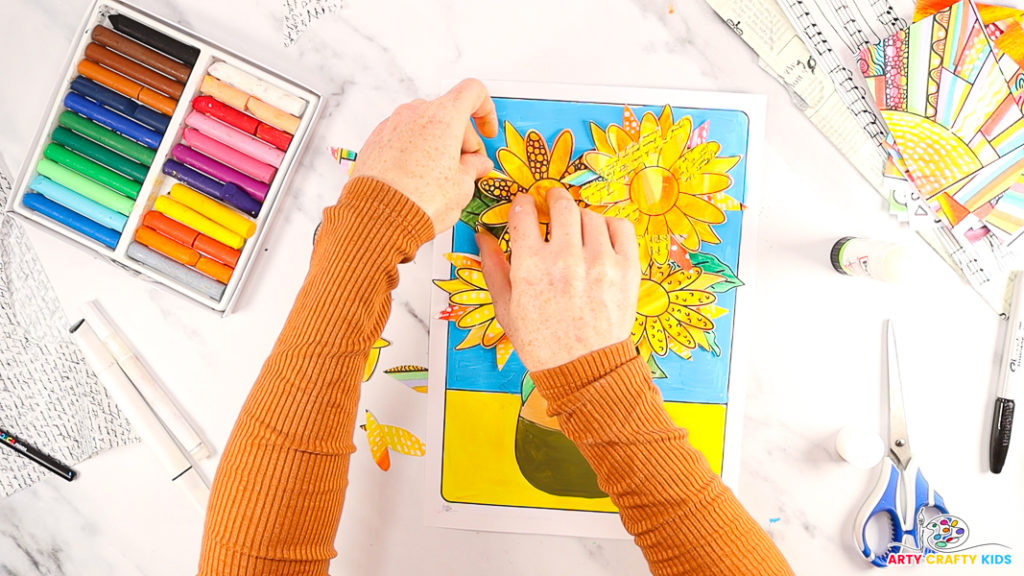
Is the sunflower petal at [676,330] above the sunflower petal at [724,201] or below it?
below

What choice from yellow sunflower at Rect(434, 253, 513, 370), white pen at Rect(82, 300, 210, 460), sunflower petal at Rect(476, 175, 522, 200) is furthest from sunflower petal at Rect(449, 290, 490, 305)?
white pen at Rect(82, 300, 210, 460)

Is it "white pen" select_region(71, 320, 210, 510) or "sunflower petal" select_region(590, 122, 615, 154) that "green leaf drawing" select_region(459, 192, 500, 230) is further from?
"white pen" select_region(71, 320, 210, 510)

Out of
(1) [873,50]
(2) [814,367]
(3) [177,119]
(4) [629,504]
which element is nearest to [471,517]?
(4) [629,504]

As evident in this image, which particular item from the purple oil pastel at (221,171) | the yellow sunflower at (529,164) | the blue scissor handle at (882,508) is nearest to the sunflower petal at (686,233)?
the yellow sunflower at (529,164)

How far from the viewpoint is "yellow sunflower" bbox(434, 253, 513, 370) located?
0.64m

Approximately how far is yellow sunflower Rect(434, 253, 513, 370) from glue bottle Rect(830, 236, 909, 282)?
13.6 inches

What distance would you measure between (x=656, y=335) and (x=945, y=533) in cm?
38

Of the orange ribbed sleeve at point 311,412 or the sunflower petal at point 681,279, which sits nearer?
the orange ribbed sleeve at point 311,412

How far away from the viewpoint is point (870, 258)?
1.89ft

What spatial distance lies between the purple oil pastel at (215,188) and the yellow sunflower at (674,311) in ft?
1.36

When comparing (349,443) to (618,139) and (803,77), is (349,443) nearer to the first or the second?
(618,139)

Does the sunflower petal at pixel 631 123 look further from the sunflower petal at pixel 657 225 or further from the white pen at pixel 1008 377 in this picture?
the white pen at pixel 1008 377

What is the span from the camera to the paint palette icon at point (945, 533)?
2.16 feet

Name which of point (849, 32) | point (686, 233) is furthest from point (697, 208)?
point (849, 32)
